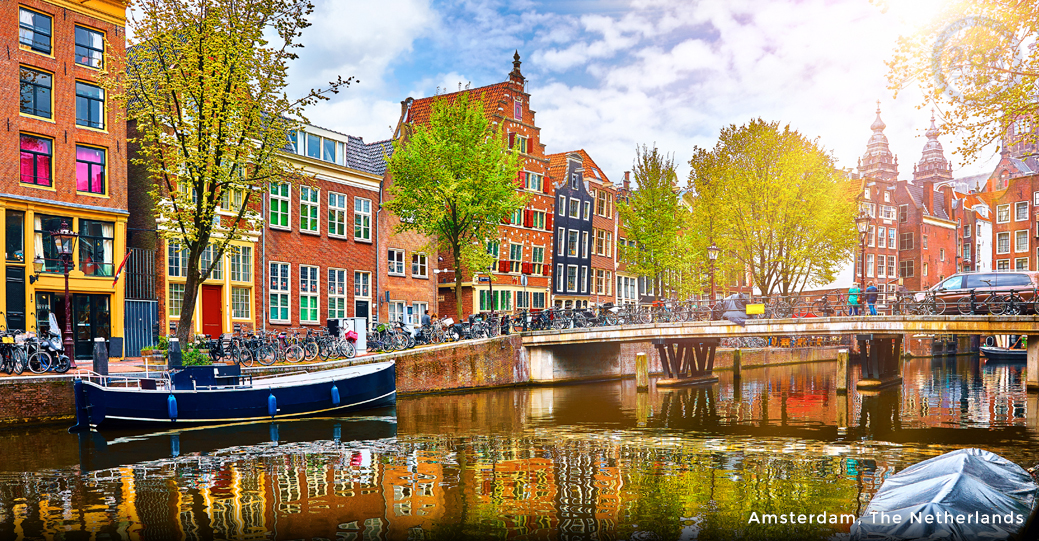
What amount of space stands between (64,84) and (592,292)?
37999mm

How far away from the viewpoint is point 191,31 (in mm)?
24062

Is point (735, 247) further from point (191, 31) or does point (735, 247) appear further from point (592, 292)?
point (191, 31)

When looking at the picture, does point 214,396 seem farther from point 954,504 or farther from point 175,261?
point 954,504

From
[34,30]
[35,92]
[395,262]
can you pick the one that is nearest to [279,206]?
[395,262]

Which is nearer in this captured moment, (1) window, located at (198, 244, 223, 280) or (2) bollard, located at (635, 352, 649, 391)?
(1) window, located at (198, 244, 223, 280)

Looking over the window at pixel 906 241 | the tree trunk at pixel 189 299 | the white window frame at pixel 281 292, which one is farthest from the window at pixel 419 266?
the window at pixel 906 241

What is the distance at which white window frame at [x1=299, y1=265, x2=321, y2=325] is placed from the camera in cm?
3675

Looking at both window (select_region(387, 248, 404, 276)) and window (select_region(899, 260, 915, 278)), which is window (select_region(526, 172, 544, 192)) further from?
window (select_region(899, 260, 915, 278))

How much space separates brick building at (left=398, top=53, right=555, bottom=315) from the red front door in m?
15.8

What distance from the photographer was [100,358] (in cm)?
2252

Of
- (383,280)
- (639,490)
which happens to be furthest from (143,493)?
(383,280)

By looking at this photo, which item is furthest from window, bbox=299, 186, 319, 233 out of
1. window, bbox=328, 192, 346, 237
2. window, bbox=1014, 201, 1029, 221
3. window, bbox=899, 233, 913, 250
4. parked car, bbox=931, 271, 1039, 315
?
window, bbox=1014, 201, 1029, 221

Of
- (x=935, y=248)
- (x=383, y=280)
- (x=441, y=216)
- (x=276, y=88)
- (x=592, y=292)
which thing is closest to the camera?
(x=276, y=88)

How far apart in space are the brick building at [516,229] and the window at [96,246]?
791 inches
